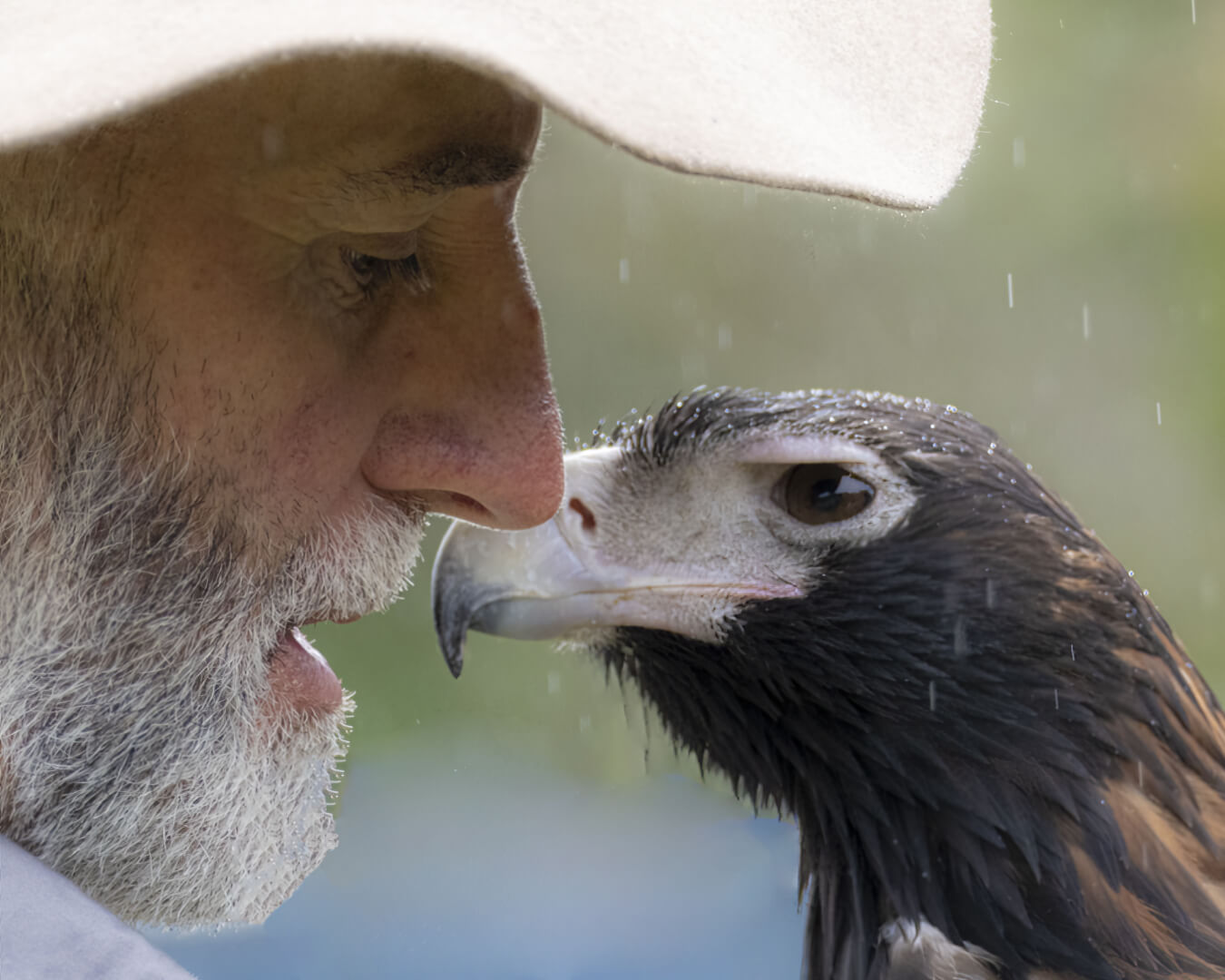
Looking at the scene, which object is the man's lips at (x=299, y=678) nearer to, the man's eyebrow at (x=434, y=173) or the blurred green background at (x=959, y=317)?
the man's eyebrow at (x=434, y=173)

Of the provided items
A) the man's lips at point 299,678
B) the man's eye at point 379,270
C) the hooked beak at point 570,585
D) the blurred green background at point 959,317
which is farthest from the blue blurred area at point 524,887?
the man's eye at point 379,270

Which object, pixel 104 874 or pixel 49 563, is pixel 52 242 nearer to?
pixel 49 563

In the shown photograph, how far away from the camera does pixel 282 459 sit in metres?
1.10

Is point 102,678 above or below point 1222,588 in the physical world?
above

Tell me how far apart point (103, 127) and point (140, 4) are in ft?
1.25

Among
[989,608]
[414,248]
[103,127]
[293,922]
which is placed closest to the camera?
[103,127]

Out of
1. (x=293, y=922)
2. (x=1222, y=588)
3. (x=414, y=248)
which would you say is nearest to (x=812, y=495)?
(x=414, y=248)

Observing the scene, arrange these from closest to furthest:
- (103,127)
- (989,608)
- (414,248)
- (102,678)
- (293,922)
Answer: (103,127) < (102,678) < (414,248) < (989,608) < (293,922)

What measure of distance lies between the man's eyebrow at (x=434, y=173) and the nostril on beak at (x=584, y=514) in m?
0.83

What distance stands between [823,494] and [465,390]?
781 millimetres

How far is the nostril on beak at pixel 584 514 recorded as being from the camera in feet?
5.96

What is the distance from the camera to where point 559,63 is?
57 cm

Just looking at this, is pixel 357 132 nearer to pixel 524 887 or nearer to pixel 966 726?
pixel 966 726

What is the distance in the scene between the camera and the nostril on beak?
182 centimetres
